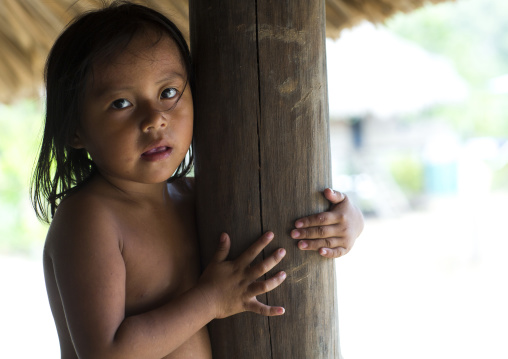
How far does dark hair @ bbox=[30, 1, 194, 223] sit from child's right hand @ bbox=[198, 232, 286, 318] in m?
0.43

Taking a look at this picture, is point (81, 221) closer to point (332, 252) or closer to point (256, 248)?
point (256, 248)

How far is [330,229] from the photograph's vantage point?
134 centimetres

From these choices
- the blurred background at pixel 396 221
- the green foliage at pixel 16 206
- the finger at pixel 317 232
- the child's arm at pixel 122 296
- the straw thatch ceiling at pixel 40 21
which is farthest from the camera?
the green foliage at pixel 16 206

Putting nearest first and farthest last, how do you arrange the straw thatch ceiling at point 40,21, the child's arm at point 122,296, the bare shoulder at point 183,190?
the child's arm at point 122,296, the bare shoulder at point 183,190, the straw thatch ceiling at point 40,21

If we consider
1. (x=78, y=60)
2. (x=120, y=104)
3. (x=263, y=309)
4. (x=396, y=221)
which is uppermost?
(x=396, y=221)

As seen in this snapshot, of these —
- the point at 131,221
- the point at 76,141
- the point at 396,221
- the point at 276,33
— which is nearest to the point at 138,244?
the point at 131,221

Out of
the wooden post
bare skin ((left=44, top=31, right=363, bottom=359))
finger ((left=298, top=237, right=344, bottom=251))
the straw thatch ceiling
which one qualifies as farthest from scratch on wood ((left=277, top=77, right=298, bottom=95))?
the straw thatch ceiling

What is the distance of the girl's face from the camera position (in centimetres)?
127

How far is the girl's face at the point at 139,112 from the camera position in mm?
1273

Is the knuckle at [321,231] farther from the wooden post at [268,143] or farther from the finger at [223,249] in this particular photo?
the finger at [223,249]

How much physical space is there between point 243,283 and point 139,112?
0.46 meters

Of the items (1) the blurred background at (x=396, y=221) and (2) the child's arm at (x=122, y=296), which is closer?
(2) the child's arm at (x=122, y=296)

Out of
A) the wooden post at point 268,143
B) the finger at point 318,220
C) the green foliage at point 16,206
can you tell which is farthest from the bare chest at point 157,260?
the green foliage at point 16,206

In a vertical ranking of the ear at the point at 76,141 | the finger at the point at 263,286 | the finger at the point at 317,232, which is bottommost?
the finger at the point at 263,286
